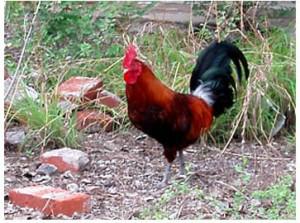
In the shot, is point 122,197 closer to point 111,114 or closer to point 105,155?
point 105,155

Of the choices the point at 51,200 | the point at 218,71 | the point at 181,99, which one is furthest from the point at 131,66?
the point at 51,200

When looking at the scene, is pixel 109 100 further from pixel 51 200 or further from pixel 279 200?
pixel 279 200

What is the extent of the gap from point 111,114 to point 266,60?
70cm

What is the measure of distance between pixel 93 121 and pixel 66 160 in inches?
18.0

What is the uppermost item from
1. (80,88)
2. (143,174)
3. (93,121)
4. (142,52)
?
(142,52)

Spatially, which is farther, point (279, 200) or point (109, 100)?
point (109, 100)

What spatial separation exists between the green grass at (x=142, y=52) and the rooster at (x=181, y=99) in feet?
0.56

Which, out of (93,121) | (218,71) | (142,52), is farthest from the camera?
(142,52)

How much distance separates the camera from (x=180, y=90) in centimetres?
343

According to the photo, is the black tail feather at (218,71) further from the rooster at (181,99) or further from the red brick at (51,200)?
the red brick at (51,200)

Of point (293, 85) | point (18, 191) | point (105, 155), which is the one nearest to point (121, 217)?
point (18, 191)

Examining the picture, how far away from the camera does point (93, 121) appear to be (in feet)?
11.4

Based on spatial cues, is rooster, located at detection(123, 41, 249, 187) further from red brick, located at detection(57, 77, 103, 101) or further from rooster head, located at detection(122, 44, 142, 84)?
red brick, located at detection(57, 77, 103, 101)

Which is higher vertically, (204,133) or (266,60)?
(266,60)
